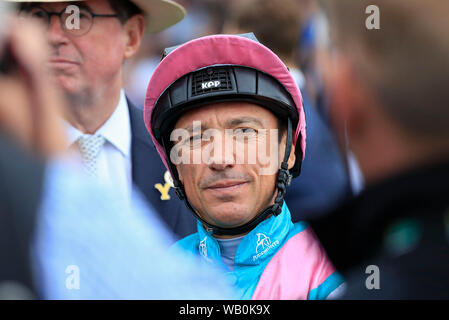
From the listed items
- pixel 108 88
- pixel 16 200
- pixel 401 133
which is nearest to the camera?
pixel 401 133

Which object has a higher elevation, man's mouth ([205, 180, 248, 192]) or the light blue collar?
man's mouth ([205, 180, 248, 192])

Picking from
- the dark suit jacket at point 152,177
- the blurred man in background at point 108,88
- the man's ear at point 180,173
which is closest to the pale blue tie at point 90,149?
the blurred man in background at point 108,88

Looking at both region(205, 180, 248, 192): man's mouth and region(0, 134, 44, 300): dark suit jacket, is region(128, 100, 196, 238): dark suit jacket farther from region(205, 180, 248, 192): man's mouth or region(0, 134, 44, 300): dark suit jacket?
region(0, 134, 44, 300): dark suit jacket

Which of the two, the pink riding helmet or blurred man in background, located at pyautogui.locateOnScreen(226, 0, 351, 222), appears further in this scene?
blurred man in background, located at pyautogui.locateOnScreen(226, 0, 351, 222)

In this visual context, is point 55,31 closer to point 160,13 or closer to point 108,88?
point 108,88

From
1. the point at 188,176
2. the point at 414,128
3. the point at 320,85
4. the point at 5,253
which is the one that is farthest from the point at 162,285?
the point at 414,128

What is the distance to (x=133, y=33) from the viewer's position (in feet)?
8.59

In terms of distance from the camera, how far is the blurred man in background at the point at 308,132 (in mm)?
2423

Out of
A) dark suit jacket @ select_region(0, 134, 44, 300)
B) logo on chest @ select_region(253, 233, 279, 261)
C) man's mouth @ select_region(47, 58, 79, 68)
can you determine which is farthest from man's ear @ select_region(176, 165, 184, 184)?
man's mouth @ select_region(47, 58, 79, 68)

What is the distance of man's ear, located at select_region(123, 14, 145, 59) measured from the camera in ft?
8.54

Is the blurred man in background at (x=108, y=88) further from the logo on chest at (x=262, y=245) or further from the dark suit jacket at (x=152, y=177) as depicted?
the logo on chest at (x=262, y=245)

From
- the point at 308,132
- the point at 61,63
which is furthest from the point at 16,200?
the point at 308,132

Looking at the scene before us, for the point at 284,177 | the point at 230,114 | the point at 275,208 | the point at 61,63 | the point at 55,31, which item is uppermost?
the point at 55,31

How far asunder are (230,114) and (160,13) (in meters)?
0.76
